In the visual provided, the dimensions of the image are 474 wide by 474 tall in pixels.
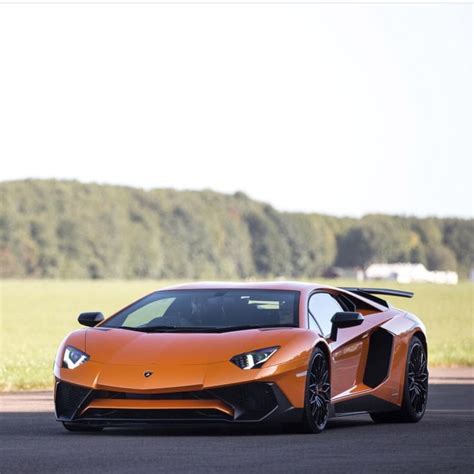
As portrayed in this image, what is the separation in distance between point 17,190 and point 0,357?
441 ft

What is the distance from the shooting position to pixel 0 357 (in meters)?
29.6

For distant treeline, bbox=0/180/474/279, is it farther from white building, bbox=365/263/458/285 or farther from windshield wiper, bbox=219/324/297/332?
windshield wiper, bbox=219/324/297/332

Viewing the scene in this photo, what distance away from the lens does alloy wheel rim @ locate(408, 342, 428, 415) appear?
14516 mm

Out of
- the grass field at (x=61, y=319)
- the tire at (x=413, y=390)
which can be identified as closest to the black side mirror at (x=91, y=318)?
the tire at (x=413, y=390)

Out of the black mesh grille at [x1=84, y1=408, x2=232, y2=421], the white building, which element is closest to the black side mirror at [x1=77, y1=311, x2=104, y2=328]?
the black mesh grille at [x1=84, y1=408, x2=232, y2=421]

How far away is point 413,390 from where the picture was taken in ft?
47.7

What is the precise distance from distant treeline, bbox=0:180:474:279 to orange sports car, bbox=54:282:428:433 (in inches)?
5175

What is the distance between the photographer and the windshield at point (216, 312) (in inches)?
513

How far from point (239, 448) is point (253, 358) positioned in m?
1.17

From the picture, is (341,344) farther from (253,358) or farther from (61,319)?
(61,319)

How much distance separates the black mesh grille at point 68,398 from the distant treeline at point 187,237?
13246 centimetres

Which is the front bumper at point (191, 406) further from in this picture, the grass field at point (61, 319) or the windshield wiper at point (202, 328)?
the grass field at point (61, 319)

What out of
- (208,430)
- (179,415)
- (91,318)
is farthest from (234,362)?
(91,318)

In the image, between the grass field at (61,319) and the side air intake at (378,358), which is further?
the grass field at (61,319)
